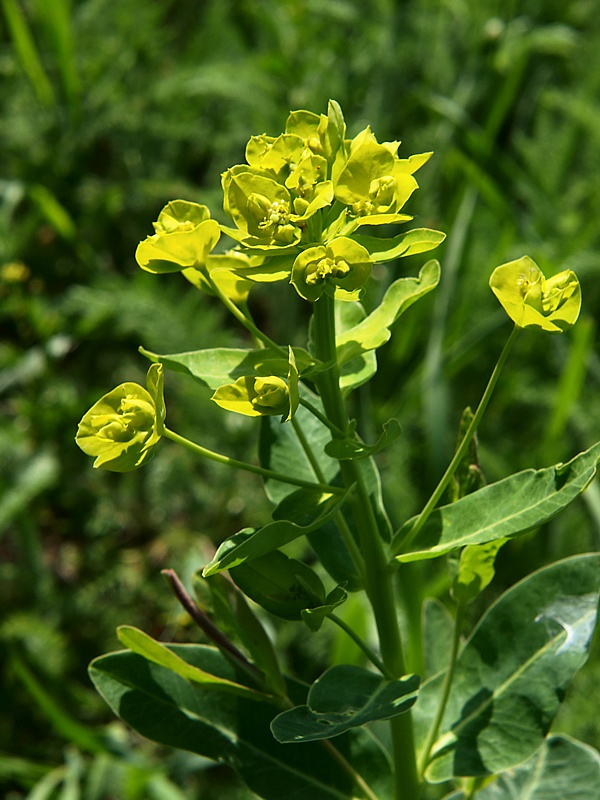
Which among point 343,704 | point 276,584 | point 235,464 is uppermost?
point 235,464

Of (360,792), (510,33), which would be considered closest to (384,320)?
(360,792)

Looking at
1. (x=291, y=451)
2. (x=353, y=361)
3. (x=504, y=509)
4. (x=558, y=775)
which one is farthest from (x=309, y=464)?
(x=558, y=775)

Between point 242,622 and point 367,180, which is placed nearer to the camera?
point 367,180

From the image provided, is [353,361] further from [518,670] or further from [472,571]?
[518,670]

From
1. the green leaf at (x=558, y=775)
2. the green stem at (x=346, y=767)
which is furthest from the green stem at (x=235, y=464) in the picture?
the green leaf at (x=558, y=775)

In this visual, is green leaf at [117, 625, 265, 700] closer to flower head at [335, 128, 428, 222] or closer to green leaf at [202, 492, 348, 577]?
green leaf at [202, 492, 348, 577]

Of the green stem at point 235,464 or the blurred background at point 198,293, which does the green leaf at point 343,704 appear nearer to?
the green stem at point 235,464
